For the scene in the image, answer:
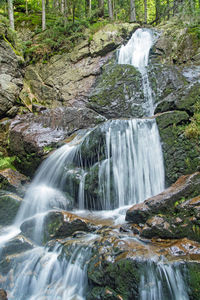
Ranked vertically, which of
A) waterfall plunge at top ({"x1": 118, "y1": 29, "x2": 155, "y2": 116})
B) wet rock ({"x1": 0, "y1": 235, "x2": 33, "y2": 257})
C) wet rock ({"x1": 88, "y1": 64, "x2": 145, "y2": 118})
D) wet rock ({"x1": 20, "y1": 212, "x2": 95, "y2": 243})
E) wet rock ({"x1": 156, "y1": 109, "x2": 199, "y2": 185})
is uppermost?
waterfall plunge at top ({"x1": 118, "y1": 29, "x2": 155, "y2": 116})

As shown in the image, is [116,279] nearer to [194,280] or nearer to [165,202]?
[194,280]

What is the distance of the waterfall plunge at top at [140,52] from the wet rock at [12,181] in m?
7.30

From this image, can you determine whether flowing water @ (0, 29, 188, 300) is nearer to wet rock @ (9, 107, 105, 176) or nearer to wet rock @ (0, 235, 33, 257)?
wet rock @ (0, 235, 33, 257)

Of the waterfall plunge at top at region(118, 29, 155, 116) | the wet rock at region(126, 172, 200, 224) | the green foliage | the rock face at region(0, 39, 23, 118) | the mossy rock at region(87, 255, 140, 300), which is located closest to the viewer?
the mossy rock at region(87, 255, 140, 300)

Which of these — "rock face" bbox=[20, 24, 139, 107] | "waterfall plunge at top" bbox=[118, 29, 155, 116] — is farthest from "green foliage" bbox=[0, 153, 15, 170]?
"waterfall plunge at top" bbox=[118, 29, 155, 116]

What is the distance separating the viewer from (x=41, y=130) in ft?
34.0

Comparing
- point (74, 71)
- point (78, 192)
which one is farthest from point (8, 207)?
point (74, 71)

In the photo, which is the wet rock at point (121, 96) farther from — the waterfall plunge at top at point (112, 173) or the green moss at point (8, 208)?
the green moss at point (8, 208)

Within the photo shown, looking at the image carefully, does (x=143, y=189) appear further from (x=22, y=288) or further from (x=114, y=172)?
(x=22, y=288)

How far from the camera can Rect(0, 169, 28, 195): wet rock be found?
8.26m

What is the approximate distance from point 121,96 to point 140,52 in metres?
4.35

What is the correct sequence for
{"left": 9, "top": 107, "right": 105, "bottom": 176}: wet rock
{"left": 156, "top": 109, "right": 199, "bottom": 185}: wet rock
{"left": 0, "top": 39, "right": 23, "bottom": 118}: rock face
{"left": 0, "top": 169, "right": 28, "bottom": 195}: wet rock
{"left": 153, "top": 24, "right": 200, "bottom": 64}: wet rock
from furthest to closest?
{"left": 153, "top": 24, "right": 200, "bottom": 64}: wet rock < {"left": 0, "top": 39, "right": 23, "bottom": 118}: rock face < {"left": 9, "top": 107, "right": 105, "bottom": 176}: wet rock < {"left": 0, "top": 169, "right": 28, "bottom": 195}: wet rock < {"left": 156, "top": 109, "right": 199, "bottom": 185}: wet rock

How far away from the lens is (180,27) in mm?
14523

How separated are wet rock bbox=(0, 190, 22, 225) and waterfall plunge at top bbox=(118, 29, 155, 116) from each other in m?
8.06
